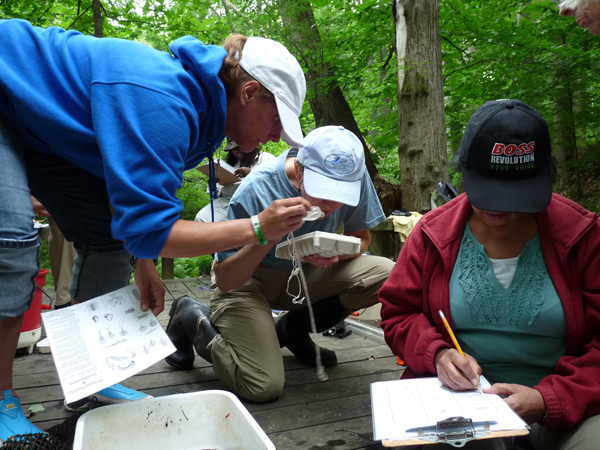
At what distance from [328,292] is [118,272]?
0.93 m

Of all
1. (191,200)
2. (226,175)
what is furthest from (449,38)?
(191,200)

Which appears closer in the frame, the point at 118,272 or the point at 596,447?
the point at 596,447

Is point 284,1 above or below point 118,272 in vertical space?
above

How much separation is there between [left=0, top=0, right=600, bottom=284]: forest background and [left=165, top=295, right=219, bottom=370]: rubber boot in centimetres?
244

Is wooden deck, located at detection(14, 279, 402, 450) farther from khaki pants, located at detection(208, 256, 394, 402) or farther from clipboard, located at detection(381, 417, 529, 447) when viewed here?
clipboard, located at detection(381, 417, 529, 447)

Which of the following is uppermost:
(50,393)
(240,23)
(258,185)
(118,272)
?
(240,23)

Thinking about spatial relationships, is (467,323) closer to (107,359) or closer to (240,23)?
(107,359)

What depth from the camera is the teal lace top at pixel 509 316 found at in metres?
1.27

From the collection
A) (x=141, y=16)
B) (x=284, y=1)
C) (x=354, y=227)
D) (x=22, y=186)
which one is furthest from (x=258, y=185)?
(x=141, y=16)

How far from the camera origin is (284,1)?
201 inches

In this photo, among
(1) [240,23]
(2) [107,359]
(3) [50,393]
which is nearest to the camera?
(2) [107,359]

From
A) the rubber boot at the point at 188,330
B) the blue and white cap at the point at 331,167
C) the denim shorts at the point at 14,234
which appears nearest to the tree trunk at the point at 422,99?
the blue and white cap at the point at 331,167

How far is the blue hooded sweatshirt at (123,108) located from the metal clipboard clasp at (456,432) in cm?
75

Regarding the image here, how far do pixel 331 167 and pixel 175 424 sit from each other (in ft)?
3.28
